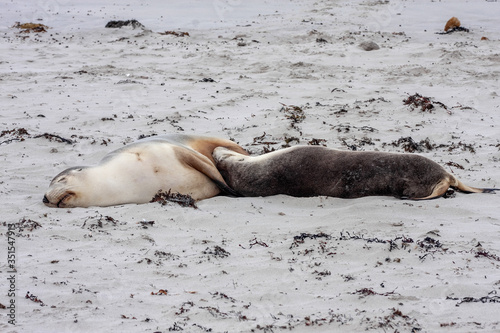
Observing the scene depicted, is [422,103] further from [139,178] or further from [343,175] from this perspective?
[139,178]

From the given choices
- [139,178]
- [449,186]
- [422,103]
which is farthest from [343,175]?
[422,103]

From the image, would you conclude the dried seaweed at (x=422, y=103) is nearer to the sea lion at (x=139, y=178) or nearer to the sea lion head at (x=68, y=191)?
the sea lion at (x=139, y=178)

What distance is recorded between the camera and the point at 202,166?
17.8 ft

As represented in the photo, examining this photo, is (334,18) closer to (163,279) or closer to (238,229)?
(238,229)

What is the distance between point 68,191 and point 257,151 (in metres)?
2.20

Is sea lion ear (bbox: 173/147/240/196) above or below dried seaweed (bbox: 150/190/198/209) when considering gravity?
above

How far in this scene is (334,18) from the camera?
45.9 feet

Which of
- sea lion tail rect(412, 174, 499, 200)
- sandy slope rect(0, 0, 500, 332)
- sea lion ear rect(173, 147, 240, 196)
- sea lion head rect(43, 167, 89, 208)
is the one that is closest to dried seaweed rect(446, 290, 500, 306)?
sandy slope rect(0, 0, 500, 332)

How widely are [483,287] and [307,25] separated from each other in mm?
10824

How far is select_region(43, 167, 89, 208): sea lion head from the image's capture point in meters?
4.93

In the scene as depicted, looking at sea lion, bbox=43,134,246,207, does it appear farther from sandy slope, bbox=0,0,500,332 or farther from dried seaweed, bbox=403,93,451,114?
dried seaweed, bbox=403,93,451,114

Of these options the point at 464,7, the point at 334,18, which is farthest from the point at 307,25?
the point at 464,7

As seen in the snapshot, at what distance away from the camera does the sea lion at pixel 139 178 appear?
5.05 meters

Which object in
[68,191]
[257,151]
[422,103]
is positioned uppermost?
[422,103]
